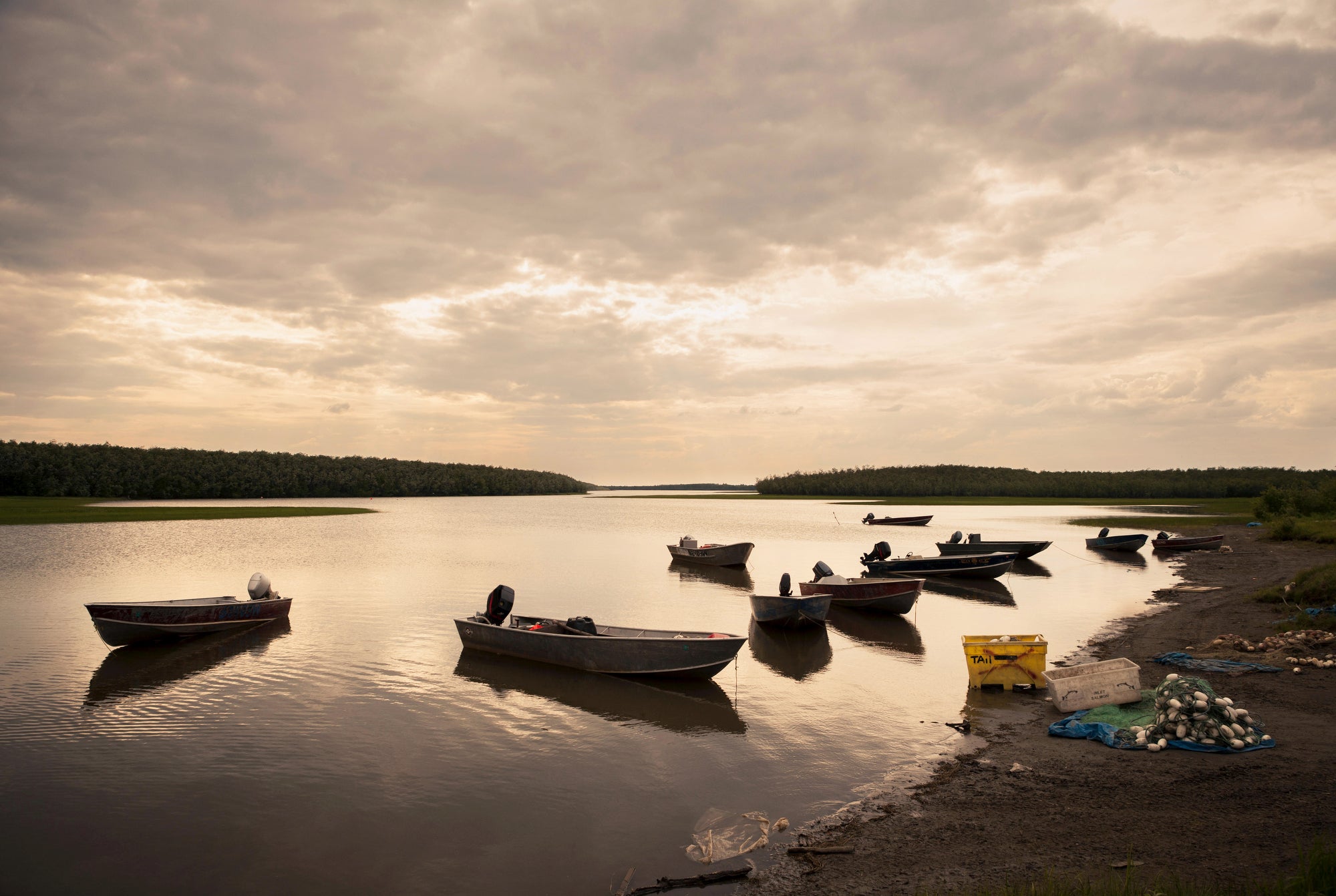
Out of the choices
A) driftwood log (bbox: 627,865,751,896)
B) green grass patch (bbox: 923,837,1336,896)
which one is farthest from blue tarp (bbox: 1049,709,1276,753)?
driftwood log (bbox: 627,865,751,896)

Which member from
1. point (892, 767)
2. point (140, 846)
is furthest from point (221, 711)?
point (892, 767)

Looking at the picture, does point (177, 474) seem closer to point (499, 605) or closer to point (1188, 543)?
point (499, 605)

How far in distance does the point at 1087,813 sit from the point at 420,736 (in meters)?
11.1

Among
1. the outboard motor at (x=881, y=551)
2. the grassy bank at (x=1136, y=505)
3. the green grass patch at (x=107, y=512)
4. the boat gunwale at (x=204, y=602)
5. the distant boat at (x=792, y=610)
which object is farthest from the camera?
the grassy bank at (x=1136, y=505)

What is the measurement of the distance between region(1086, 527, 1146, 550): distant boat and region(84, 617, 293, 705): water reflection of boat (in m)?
50.1

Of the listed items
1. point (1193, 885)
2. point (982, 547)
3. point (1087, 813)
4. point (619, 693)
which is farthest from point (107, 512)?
point (1193, 885)

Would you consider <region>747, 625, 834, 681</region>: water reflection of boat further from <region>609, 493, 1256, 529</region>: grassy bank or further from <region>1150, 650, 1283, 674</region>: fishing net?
<region>609, 493, 1256, 529</region>: grassy bank

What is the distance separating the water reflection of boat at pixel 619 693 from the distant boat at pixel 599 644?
0.87ft

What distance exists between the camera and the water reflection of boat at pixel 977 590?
31.5 metres

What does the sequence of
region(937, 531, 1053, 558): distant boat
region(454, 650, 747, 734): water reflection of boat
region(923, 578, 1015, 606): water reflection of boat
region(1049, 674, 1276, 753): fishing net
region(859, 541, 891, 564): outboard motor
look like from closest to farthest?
region(1049, 674, 1276, 753): fishing net < region(454, 650, 747, 734): water reflection of boat < region(923, 578, 1015, 606): water reflection of boat < region(859, 541, 891, 564): outboard motor < region(937, 531, 1053, 558): distant boat

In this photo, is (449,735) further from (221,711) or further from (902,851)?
(902,851)

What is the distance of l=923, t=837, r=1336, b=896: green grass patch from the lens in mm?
6652

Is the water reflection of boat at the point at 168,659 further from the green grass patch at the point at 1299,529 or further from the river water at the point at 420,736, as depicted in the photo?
the green grass patch at the point at 1299,529

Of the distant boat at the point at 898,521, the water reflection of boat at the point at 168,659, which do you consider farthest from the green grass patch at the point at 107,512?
the distant boat at the point at 898,521
